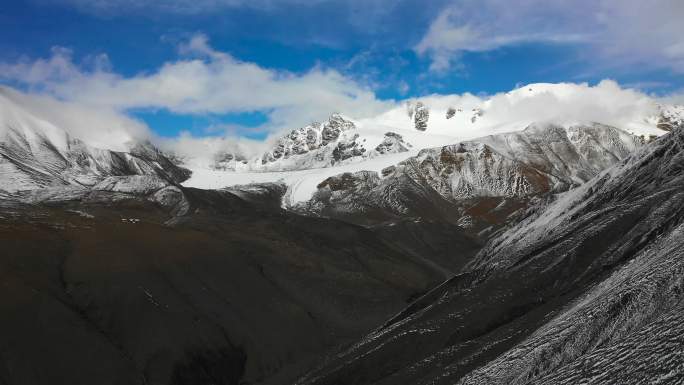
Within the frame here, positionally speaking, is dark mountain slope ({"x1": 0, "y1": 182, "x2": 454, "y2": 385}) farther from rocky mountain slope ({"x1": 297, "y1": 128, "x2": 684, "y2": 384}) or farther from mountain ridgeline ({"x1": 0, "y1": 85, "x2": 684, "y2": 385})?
rocky mountain slope ({"x1": 297, "y1": 128, "x2": 684, "y2": 384})

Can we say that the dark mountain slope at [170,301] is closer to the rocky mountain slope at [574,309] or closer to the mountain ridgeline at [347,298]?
the mountain ridgeline at [347,298]

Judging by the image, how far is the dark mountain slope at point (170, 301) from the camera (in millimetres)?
75812

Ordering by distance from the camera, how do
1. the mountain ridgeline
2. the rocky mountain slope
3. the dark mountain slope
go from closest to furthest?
the rocky mountain slope, the mountain ridgeline, the dark mountain slope

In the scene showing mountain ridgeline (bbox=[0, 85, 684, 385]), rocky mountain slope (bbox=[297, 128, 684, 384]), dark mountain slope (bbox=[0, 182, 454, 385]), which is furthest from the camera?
dark mountain slope (bbox=[0, 182, 454, 385])

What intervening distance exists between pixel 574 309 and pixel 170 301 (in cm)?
8011

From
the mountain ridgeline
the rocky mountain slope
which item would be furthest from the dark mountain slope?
the rocky mountain slope

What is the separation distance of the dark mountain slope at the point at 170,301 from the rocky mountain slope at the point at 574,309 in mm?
36573

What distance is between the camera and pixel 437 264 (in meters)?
178

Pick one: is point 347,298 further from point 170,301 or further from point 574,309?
point 574,309

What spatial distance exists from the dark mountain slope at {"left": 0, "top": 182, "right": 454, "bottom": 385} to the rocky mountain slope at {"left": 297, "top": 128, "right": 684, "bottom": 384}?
3657 centimetres

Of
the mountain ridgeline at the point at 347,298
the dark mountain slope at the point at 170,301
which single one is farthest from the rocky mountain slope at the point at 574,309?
the dark mountain slope at the point at 170,301

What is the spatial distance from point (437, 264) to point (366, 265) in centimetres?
3566

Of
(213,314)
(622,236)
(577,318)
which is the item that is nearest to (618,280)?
(577,318)

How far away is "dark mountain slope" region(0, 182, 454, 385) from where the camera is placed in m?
75.8
